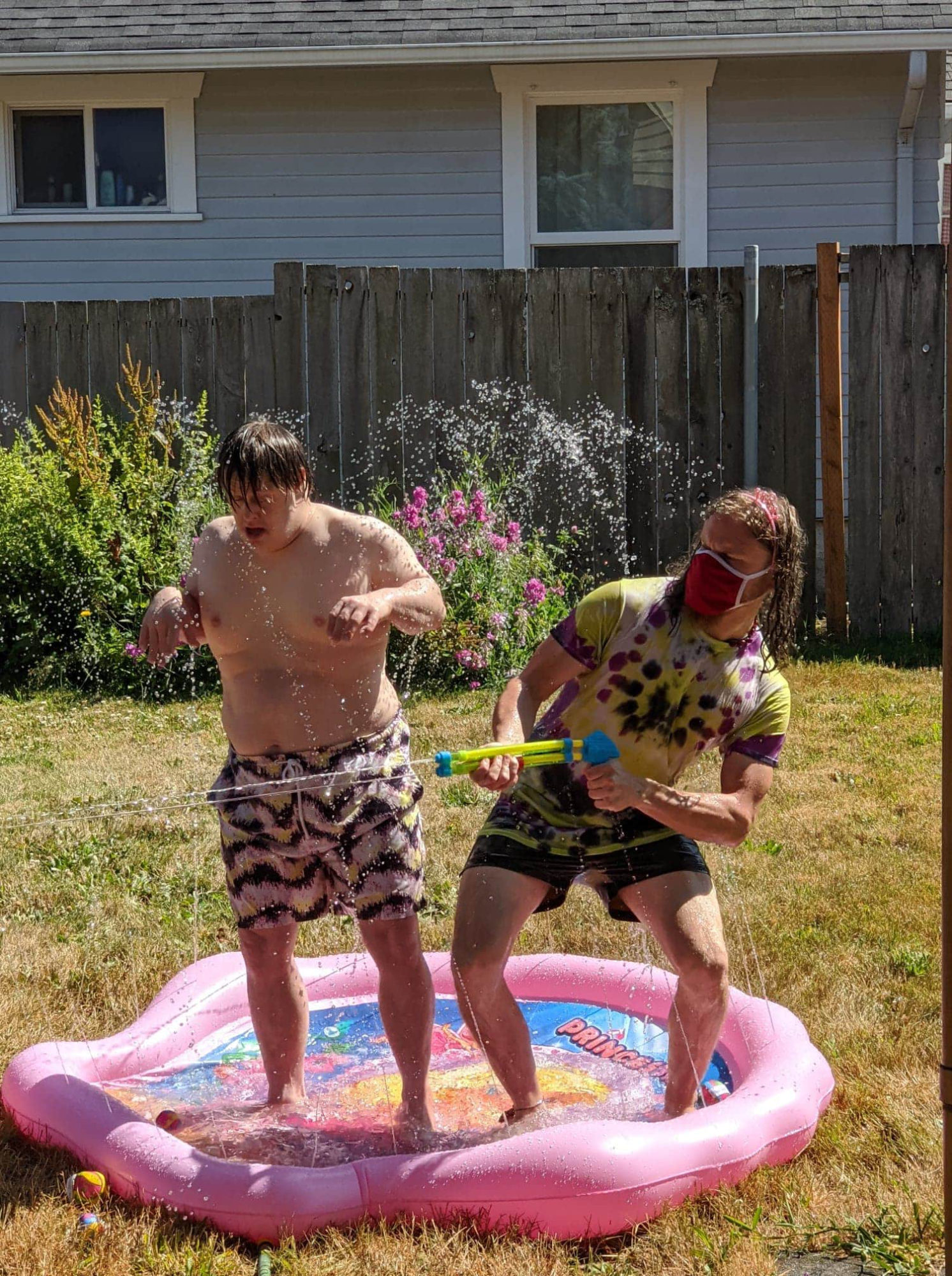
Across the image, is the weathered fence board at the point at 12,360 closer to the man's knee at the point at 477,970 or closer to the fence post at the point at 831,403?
the fence post at the point at 831,403

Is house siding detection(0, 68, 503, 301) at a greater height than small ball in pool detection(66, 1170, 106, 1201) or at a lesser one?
greater

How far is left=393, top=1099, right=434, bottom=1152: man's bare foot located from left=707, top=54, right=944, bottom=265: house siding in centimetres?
788

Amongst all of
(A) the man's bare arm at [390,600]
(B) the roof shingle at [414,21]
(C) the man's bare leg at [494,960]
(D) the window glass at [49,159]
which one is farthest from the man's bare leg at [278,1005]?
(D) the window glass at [49,159]

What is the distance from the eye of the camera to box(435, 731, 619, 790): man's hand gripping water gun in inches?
107

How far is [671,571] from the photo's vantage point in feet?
12.3

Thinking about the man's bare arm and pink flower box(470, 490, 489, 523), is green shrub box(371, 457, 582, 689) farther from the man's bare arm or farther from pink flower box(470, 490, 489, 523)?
the man's bare arm

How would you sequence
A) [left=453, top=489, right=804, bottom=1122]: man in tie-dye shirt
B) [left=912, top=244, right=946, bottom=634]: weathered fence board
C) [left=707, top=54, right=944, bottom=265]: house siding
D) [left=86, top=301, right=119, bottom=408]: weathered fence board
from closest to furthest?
[left=453, top=489, right=804, bottom=1122]: man in tie-dye shirt
[left=912, top=244, right=946, bottom=634]: weathered fence board
[left=86, top=301, right=119, bottom=408]: weathered fence board
[left=707, top=54, right=944, bottom=265]: house siding

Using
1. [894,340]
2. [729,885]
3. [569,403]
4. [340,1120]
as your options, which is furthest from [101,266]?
[340,1120]

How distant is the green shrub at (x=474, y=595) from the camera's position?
6766 mm

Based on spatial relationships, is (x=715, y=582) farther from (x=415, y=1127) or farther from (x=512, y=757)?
(x=415, y=1127)

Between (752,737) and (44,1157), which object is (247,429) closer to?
(752,737)

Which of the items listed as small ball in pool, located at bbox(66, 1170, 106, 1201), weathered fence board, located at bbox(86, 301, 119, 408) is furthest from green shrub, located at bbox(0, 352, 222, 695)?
small ball in pool, located at bbox(66, 1170, 106, 1201)

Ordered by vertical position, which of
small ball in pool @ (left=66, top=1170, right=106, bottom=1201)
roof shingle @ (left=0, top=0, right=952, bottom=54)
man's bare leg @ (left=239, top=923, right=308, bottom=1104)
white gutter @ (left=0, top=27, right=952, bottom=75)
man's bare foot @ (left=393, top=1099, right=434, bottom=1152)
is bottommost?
man's bare foot @ (left=393, top=1099, right=434, bottom=1152)

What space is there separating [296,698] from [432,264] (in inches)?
297
